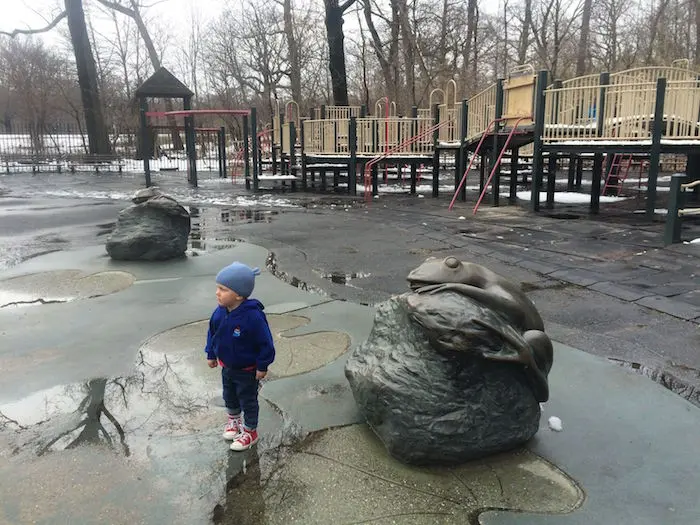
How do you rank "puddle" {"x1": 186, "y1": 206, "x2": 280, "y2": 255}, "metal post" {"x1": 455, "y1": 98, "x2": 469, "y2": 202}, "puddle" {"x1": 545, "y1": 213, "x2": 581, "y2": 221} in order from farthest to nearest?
"metal post" {"x1": 455, "y1": 98, "x2": 469, "y2": 202}
"puddle" {"x1": 545, "y1": 213, "x2": 581, "y2": 221}
"puddle" {"x1": 186, "y1": 206, "x2": 280, "y2": 255}

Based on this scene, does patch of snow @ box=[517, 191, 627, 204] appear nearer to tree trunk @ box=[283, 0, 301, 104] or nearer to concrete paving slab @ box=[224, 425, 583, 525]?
concrete paving slab @ box=[224, 425, 583, 525]

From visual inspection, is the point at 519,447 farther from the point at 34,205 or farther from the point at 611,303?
the point at 34,205

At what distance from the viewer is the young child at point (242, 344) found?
122 inches

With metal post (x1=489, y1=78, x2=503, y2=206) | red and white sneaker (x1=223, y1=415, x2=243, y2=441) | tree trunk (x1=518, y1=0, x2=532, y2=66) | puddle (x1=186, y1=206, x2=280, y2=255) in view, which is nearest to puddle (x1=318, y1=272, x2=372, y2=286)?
puddle (x1=186, y1=206, x2=280, y2=255)

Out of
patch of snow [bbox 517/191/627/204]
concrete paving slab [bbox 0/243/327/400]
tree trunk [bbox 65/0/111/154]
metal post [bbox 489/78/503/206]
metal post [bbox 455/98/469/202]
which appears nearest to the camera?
concrete paving slab [bbox 0/243/327/400]

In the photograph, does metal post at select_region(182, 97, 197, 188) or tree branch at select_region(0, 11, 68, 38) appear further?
tree branch at select_region(0, 11, 68, 38)

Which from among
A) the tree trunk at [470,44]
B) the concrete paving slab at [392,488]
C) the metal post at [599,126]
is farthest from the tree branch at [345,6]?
the concrete paving slab at [392,488]

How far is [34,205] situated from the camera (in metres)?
15.2

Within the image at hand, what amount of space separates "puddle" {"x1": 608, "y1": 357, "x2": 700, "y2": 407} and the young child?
2708 mm

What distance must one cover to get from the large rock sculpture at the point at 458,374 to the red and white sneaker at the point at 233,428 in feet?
2.32

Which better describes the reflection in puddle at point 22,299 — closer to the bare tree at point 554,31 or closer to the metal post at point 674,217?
the metal post at point 674,217

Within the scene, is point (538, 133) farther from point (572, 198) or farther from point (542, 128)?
point (572, 198)

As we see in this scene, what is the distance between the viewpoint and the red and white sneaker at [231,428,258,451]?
307 cm

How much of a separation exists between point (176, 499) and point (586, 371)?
290 centimetres
